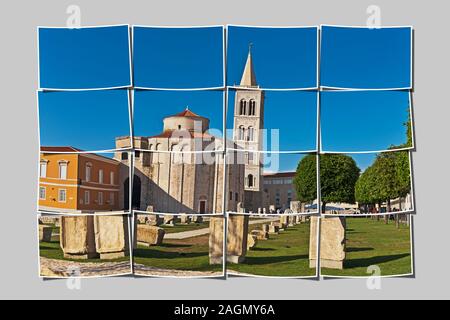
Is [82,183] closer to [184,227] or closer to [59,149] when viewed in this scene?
[59,149]

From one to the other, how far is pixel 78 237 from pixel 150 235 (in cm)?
105

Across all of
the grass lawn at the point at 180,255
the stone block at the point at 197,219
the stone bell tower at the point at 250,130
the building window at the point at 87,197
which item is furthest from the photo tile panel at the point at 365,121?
the building window at the point at 87,197

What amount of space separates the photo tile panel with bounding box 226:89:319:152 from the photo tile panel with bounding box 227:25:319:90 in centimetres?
13

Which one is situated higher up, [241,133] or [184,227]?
[241,133]

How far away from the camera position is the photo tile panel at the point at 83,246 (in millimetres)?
9281

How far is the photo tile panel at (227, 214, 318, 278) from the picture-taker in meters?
9.12

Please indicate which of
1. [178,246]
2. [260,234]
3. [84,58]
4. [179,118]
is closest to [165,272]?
[178,246]

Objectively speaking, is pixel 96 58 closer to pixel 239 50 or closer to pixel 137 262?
pixel 239 50

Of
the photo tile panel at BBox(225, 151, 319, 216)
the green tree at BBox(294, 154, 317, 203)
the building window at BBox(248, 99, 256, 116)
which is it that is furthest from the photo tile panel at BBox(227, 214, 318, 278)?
the building window at BBox(248, 99, 256, 116)

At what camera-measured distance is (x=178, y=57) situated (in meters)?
9.09

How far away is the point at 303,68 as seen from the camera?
9023mm

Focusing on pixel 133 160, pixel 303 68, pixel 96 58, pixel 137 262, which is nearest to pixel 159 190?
pixel 133 160

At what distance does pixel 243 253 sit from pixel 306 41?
3.05 meters

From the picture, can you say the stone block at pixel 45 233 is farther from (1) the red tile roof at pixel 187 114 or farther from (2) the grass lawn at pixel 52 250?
(1) the red tile roof at pixel 187 114
